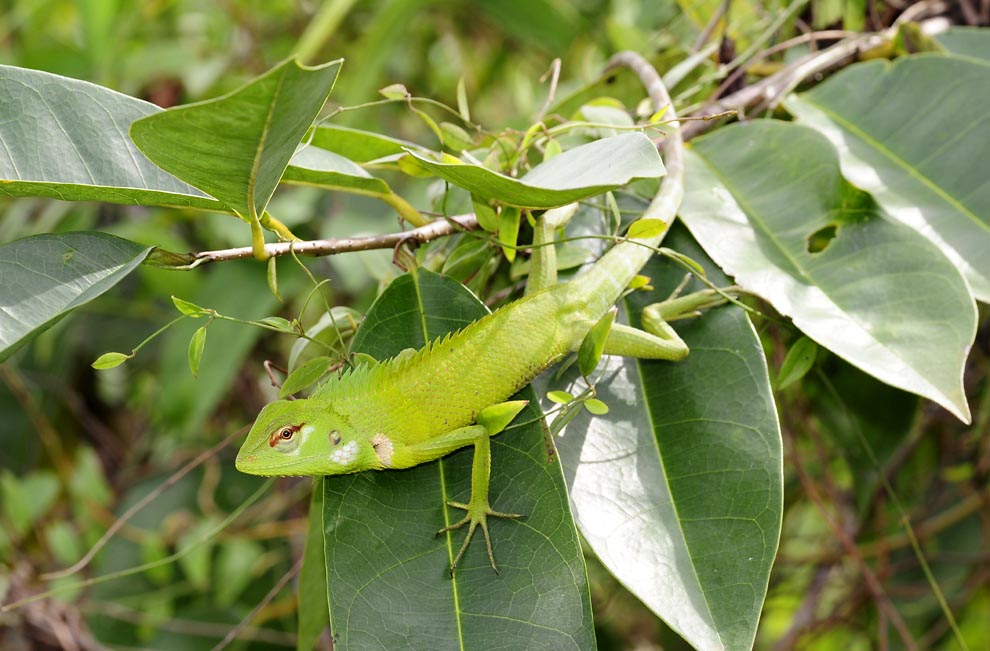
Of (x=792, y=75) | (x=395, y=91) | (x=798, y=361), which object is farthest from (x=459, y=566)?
(x=792, y=75)

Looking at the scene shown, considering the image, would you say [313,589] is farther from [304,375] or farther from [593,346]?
[593,346]

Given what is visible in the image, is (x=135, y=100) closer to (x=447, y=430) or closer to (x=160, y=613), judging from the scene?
(x=447, y=430)

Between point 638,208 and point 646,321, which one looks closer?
point 646,321

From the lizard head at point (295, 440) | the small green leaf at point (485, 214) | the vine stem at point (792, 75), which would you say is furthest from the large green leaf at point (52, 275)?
the vine stem at point (792, 75)

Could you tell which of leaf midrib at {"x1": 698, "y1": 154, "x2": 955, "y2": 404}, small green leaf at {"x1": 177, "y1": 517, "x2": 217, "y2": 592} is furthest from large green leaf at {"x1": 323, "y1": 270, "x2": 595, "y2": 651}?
small green leaf at {"x1": 177, "y1": 517, "x2": 217, "y2": 592}

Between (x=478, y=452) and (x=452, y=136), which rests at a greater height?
(x=452, y=136)

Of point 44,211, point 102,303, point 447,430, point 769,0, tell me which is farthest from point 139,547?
point 769,0
